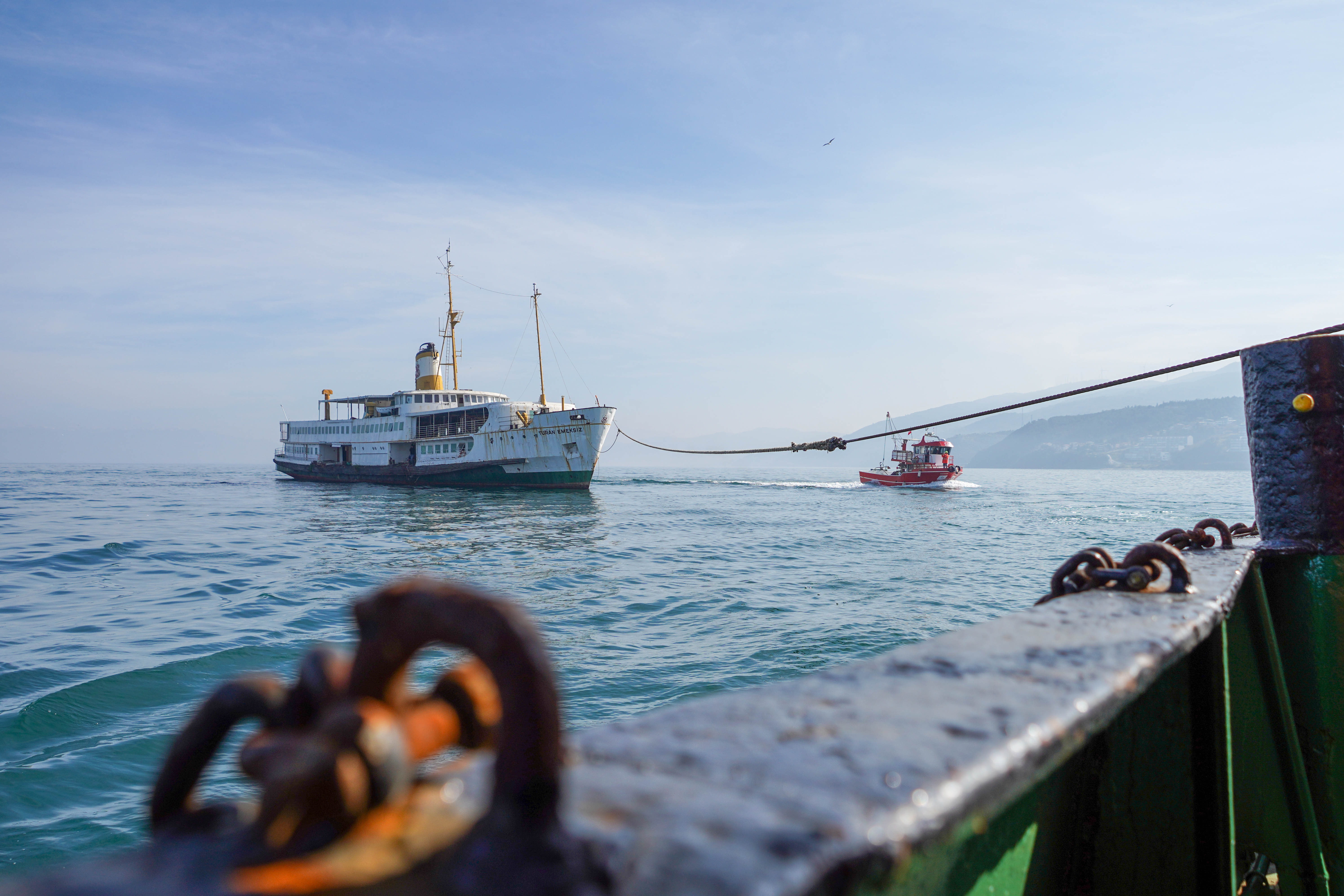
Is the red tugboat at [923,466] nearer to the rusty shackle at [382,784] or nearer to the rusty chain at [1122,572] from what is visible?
the rusty chain at [1122,572]

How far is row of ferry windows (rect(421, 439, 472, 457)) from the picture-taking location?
119 ft

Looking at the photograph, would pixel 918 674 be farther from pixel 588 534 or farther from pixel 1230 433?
pixel 1230 433

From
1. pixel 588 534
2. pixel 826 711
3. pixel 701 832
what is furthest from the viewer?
pixel 588 534

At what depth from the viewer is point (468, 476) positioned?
36406mm

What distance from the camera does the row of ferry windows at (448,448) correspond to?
3641cm

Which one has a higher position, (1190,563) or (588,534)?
(1190,563)

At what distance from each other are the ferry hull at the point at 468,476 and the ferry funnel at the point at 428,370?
18.8 feet

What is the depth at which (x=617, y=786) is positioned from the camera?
0.66 m

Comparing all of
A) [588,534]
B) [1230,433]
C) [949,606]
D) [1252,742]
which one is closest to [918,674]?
[1252,742]

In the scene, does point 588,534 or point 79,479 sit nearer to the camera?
point 588,534

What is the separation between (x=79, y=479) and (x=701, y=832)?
79.2 metres

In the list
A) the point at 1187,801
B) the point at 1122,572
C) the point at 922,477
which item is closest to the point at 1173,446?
the point at 922,477

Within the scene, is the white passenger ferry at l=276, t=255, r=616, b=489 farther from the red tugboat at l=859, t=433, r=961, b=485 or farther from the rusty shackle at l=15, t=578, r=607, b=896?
the rusty shackle at l=15, t=578, r=607, b=896

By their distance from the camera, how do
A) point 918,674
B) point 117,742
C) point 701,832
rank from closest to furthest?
point 701,832 → point 918,674 → point 117,742
